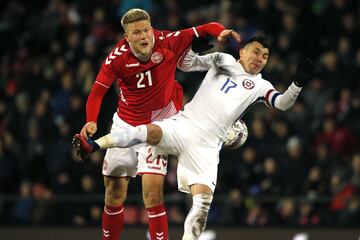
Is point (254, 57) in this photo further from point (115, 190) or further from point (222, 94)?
point (115, 190)

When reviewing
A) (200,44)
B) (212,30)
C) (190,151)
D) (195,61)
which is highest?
(212,30)

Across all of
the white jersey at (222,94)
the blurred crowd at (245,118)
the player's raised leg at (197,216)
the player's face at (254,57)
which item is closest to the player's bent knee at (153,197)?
the player's raised leg at (197,216)

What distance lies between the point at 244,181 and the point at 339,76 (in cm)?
188

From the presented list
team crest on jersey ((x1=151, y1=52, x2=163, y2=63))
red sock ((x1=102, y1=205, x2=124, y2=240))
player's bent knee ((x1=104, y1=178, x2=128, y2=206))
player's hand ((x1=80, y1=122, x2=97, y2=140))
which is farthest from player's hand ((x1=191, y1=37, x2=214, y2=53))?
red sock ((x1=102, y1=205, x2=124, y2=240))

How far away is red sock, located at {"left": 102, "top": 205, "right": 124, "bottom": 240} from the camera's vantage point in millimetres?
9266

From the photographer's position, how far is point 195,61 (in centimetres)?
903

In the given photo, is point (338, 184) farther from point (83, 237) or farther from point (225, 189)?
point (83, 237)

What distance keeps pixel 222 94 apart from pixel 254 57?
41cm

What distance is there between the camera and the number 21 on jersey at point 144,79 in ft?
29.1

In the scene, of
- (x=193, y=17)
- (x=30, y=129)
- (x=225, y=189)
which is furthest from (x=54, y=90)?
(x=225, y=189)

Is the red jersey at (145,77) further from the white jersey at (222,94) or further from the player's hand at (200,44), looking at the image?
the white jersey at (222,94)

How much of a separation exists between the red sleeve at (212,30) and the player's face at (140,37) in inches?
16.3

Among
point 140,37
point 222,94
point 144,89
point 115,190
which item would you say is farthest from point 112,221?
point 140,37

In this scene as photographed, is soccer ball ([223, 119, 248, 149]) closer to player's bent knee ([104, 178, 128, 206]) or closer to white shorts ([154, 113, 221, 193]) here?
white shorts ([154, 113, 221, 193])
